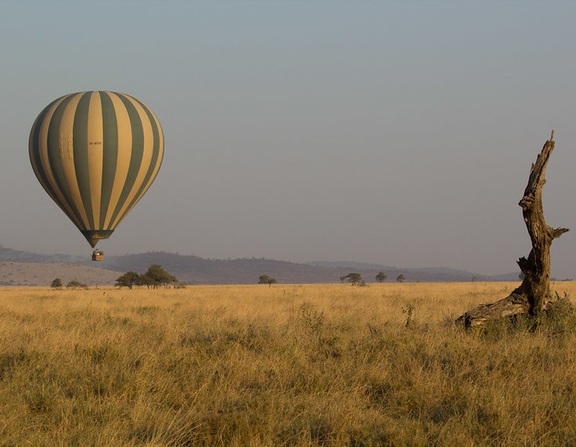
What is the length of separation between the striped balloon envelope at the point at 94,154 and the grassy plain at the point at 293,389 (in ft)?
84.6

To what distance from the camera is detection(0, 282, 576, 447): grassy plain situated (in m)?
7.84

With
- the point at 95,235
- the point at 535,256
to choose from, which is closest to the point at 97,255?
the point at 95,235

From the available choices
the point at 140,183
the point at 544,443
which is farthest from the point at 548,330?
the point at 140,183

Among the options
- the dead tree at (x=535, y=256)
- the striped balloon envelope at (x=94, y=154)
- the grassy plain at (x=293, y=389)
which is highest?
the striped balloon envelope at (x=94, y=154)

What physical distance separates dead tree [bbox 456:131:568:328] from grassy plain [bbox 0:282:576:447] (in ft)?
3.21

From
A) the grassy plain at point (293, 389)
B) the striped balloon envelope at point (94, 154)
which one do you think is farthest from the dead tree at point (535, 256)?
the striped balloon envelope at point (94, 154)

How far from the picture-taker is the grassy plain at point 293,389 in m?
7.84

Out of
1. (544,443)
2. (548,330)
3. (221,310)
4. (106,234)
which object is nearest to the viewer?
(544,443)

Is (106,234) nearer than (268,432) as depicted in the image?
No

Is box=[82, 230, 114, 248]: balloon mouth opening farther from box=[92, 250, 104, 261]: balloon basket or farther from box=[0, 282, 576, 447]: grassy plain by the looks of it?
box=[0, 282, 576, 447]: grassy plain

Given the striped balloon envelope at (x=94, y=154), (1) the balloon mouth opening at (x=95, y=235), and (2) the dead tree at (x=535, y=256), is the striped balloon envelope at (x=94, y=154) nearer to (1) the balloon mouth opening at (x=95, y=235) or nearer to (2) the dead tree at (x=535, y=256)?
(1) the balloon mouth opening at (x=95, y=235)

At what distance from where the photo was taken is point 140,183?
40.9 metres

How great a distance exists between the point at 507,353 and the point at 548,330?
3263 mm

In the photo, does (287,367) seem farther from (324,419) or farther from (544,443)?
(544,443)
